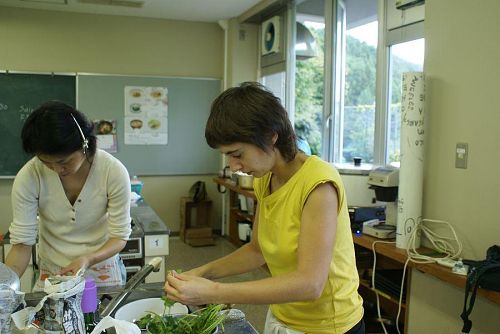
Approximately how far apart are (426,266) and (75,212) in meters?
1.57

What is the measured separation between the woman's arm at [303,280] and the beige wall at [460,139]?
1239 mm

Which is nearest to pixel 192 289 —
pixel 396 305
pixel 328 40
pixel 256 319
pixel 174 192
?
pixel 396 305

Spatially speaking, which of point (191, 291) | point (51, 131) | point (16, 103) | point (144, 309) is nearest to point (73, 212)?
point (51, 131)

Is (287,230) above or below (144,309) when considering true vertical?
above

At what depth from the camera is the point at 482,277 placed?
175 cm

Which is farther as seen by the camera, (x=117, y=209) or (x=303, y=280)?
(x=117, y=209)

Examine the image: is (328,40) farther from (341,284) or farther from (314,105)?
(341,284)

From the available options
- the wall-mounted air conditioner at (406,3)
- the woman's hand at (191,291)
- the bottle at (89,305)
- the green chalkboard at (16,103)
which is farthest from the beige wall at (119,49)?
the woman's hand at (191,291)

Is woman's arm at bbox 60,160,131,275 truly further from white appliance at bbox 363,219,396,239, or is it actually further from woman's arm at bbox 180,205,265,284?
white appliance at bbox 363,219,396,239

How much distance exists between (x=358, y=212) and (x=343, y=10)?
6.44 ft

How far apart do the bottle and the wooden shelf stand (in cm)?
148

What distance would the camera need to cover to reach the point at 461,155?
210cm

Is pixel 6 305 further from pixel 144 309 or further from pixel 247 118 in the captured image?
pixel 247 118

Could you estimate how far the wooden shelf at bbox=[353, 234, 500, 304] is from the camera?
69.5 inches
